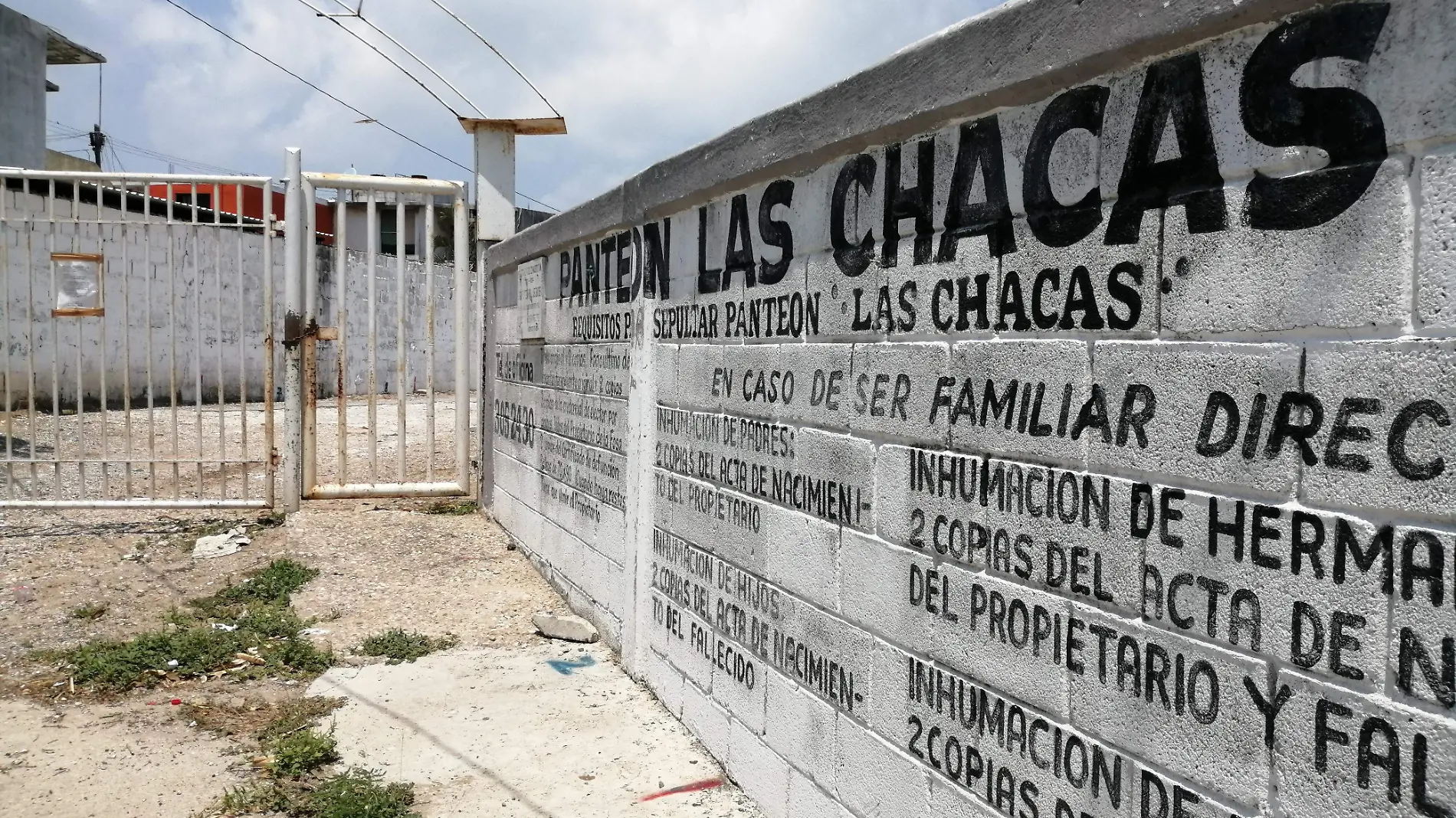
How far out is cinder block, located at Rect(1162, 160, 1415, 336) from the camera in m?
1.46

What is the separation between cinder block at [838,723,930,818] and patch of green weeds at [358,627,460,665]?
9.25 ft

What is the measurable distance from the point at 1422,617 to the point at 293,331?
7337 millimetres

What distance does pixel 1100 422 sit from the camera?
195 cm

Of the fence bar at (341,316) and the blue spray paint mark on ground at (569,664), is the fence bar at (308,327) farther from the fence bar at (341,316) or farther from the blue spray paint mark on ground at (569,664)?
the blue spray paint mark on ground at (569,664)

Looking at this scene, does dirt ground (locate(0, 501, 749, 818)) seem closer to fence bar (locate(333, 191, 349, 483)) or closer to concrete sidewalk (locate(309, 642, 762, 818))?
concrete sidewalk (locate(309, 642, 762, 818))

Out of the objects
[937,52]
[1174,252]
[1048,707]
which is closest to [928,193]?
[937,52]

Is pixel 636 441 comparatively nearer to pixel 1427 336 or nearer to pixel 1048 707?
pixel 1048 707

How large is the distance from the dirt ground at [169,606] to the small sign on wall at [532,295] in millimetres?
1486

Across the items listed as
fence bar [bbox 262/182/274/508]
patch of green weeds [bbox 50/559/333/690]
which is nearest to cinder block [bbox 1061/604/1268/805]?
patch of green weeds [bbox 50/559/333/690]

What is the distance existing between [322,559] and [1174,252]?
5842 mm

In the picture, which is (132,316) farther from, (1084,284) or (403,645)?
(1084,284)

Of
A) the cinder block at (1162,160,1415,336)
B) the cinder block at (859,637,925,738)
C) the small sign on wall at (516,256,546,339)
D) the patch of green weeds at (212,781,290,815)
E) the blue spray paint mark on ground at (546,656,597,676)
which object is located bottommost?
the patch of green weeds at (212,781,290,815)

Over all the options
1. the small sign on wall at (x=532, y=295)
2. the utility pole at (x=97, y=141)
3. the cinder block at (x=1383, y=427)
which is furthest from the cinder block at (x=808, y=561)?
the utility pole at (x=97, y=141)

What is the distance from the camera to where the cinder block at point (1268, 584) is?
1.49 metres
